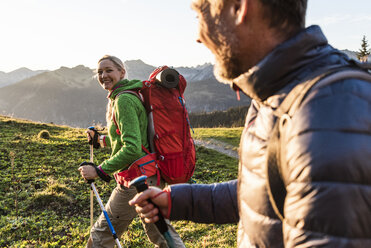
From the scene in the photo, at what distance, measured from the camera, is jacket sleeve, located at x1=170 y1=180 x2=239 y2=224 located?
1.71 m

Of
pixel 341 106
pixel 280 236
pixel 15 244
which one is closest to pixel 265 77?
pixel 341 106

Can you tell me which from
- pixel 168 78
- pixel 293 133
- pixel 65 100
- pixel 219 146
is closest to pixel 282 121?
pixel 293 133

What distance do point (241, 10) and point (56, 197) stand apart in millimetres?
7724

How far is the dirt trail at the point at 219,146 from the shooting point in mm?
14750

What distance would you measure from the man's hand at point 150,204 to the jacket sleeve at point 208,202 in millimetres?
81

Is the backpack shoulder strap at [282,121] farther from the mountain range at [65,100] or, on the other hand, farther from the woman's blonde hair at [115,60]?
the mountain range at [65,100]

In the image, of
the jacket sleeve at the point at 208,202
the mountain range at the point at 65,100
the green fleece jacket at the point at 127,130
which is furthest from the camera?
the mountain range at the point at 65,100

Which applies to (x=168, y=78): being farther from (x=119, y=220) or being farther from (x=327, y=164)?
(x=327, y=164)

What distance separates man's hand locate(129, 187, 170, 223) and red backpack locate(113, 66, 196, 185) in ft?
5.25

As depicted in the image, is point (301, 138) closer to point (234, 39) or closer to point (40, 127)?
point (234, 39)

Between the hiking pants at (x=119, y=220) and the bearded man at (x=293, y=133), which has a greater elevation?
the bearded man at (x=293, y=133)

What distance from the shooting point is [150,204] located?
1.60m

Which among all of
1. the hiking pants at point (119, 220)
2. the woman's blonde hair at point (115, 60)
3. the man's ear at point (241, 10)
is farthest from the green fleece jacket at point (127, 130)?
the man's ear at point (241, 10)

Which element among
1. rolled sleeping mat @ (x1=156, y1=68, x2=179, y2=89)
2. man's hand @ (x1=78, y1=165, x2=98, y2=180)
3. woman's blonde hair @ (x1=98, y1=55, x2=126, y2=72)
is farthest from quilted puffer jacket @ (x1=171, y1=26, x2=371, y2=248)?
woman's blonde hair @ (x1=98, y1=55, x2=126, y2=72)
